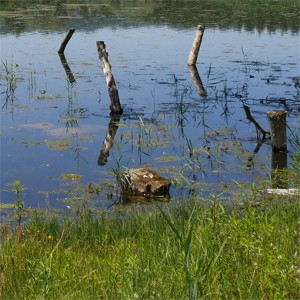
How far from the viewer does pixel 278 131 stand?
1195cm

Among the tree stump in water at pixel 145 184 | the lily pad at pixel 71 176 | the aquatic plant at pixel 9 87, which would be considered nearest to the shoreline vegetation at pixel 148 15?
the aquatic plant at pixel 9 87

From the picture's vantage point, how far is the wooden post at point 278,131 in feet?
38.1

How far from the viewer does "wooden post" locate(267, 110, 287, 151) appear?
11625mm

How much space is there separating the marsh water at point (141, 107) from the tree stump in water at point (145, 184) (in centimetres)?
20

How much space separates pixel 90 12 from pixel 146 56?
19240mm

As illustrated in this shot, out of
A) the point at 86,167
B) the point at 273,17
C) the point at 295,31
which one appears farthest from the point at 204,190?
the point at 273,17

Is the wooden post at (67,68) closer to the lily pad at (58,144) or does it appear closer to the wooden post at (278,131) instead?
the lily pad at (58,144)

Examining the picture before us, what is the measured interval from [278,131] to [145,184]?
3416 mm

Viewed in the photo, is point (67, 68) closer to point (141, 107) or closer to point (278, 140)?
point (141, 107)

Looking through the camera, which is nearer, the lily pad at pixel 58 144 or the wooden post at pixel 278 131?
the wooden post at pixel 278 131

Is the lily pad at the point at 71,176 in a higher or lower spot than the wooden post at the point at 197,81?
lower

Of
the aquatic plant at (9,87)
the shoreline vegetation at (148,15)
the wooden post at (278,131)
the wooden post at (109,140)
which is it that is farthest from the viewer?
the shoreline vegetation at (148,15)

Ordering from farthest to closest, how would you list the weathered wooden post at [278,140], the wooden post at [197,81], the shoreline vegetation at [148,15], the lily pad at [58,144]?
the shoreline vegetation at [148,15]
the wooden post at [197,81]
the lily pad at [58,144]
the weathered wooden post at [278,140]

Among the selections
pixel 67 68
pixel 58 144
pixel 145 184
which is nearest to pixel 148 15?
pixel 67 68
